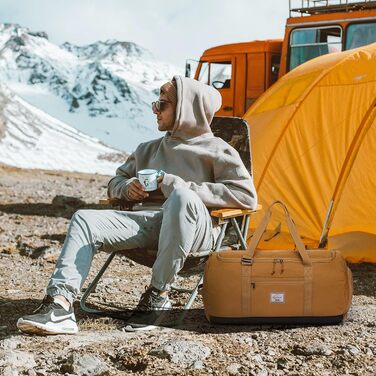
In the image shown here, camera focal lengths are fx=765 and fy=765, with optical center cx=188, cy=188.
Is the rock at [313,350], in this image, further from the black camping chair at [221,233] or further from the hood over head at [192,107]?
the hood over head at [192,107]

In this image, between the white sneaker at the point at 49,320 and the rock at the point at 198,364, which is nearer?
the rock at the point at 198,364

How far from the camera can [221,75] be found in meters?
12.2

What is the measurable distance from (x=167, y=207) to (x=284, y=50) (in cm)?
788

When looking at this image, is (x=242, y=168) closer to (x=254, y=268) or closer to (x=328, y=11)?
(x=254, y=268)

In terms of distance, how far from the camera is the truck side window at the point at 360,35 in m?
10.9

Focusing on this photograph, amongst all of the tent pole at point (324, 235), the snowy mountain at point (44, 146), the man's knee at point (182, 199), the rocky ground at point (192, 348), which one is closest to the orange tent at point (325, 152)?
the tent pole at point (324, 235)

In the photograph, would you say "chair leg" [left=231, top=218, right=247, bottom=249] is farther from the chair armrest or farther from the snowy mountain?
the snowy mountain

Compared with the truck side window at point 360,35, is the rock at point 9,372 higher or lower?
lower

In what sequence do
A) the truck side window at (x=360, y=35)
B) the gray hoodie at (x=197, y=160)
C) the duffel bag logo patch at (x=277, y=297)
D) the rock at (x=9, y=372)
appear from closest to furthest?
the rock at (x=9, y=372) < the duffel bag logo patch at (x=277, y=297) < the gray hoodie at (x=197, y=160) < the truck side window at (x=360, y=35)

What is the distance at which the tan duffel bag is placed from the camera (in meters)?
4.19

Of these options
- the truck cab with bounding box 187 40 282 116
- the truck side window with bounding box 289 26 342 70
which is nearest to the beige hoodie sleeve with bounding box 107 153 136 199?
the truck side window with bounding box 289 26 342 70

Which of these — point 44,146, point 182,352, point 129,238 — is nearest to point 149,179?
point 129,238

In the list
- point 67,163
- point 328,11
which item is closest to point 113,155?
point 67,163

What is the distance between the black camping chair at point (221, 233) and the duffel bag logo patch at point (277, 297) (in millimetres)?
502
